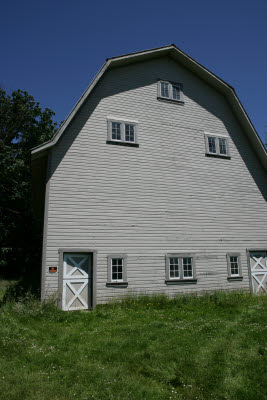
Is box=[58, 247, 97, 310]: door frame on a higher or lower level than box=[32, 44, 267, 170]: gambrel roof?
lower

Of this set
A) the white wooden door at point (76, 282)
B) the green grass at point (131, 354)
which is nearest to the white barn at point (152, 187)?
the white wooden door at point (76, 282)

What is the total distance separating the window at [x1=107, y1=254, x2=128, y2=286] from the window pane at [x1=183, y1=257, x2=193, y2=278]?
9.38ft

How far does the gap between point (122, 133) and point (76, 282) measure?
663cm

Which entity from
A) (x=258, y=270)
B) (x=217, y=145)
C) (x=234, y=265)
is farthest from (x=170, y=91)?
(x=258, y=270)

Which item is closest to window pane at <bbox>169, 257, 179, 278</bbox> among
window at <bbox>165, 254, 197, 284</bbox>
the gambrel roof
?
window at <bbox>165, 254, 197, 284</bbox>

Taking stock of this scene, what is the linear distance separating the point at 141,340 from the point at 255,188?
11080 mm

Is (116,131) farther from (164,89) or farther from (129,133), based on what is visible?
(164,89)

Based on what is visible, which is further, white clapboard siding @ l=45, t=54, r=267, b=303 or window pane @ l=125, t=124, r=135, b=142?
window pane @ l=125, t=124, r=135, b=142

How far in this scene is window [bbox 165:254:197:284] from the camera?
42.9ft

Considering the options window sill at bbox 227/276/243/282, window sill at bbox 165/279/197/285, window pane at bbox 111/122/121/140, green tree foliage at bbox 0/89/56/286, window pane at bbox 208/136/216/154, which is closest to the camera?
window sill at bbox 165/279/197/285

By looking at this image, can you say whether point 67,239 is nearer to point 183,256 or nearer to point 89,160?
point 89,160

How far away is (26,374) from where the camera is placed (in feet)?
19.8

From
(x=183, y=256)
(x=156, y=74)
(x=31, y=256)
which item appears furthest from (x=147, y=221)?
(x=31, y=256)

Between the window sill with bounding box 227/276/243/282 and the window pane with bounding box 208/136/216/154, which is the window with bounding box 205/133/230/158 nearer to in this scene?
the window pane with bounding box 208/136/216/154
